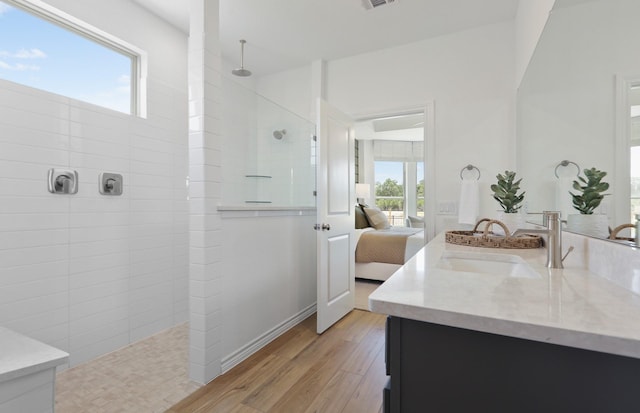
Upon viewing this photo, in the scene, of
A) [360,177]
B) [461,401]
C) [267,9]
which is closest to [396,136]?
[360,177]

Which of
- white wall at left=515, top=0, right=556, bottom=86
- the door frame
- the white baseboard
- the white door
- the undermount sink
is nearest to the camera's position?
the undermount sink

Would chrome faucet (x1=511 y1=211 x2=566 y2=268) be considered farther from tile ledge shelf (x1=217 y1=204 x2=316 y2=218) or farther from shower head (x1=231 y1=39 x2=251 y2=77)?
shower head (x1=231 y1=39 x2=251 y2=77)

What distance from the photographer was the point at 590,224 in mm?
996

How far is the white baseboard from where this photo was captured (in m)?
1.97

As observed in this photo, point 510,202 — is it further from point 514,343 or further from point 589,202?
point 514,343

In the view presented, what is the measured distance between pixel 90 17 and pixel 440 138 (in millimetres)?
2912

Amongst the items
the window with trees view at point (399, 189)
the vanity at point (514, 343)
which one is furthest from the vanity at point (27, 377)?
the window with trees view at point (399, 189)

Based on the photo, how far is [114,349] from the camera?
2201 millimetres

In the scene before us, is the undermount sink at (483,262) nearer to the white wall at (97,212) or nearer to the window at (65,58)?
the white wall at (97,212)

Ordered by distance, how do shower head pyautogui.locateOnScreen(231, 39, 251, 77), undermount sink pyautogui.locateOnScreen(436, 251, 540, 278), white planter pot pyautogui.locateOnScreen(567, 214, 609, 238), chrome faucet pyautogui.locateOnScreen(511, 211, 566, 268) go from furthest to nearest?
shower head pyautogui.locateOnScreen(231, 39, 251, 77) < undermount sink pyautogui.locateOnScreen(436, 251, 540, 278) < chrome faucet pyautogui.locateOnScreen(511, 211, 566, 268) < white planter pot pyautogui.locateOnScreen(567, 214, 609, 238)

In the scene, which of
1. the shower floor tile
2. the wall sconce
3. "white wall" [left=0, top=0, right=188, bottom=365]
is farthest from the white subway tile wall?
the wall sconce

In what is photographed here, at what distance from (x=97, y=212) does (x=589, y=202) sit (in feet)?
8.72

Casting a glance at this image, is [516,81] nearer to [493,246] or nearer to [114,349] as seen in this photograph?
[493,246]

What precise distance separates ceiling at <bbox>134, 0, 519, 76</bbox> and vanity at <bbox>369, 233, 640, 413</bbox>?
241 cm
